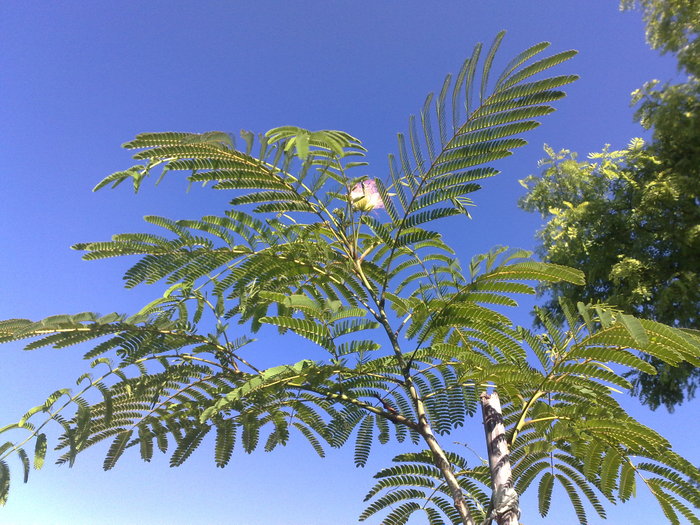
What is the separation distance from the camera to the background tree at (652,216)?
235 inches

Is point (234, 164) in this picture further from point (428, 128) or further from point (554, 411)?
point (554, 411)

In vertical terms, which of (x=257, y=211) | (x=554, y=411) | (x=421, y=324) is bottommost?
(x=554, y=411)

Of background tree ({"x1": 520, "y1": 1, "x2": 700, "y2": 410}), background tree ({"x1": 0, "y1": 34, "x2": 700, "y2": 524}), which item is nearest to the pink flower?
background tree ({"x1": 0, "y1": 34, "x2": 700, "y2": 524})

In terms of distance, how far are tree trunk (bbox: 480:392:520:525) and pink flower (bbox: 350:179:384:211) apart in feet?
2.10

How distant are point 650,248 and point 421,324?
669 cm

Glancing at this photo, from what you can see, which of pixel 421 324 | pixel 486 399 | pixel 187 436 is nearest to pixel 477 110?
pixel 421 324

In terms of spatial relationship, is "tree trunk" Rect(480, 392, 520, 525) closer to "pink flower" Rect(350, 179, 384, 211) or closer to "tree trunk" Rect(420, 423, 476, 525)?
"tree trunk" Rect(420, 423, 476, 525)

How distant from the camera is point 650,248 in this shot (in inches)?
256

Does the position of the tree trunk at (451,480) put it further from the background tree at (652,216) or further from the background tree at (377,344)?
the background tree at (652,216)

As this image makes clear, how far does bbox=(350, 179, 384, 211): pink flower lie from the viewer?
53.7 inches

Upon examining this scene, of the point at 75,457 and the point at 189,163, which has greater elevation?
the point at 189,163

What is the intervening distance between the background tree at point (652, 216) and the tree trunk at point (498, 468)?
17.1 feet

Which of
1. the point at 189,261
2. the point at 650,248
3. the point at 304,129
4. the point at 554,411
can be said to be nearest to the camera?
the point at 304,129

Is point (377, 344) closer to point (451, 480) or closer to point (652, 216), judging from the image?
point (451, 480)
